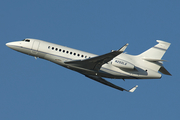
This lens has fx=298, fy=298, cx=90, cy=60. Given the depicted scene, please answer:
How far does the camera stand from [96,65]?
3141 cm

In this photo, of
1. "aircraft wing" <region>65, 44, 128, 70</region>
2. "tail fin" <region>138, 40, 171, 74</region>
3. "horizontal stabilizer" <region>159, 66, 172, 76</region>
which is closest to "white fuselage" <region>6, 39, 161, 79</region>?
"tail fin" <region>138, 40, 171, 74</region>

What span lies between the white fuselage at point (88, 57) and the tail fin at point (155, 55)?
1.54 feet

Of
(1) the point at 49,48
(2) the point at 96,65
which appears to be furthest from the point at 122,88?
(1) the point at 49,48

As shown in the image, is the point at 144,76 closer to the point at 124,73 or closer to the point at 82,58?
the point at 124,73

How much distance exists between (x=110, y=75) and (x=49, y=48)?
24.0 ft

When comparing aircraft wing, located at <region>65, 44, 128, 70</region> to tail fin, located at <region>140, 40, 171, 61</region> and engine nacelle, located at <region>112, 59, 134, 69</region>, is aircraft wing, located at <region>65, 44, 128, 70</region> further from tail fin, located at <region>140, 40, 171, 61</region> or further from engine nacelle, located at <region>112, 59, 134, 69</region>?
tail fin, located at <region>140, 40, 171, 61</region>

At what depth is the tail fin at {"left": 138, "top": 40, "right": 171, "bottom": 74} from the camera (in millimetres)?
33000

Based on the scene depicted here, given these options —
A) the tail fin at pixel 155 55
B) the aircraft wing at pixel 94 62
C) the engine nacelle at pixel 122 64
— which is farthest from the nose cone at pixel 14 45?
the tail fin at pixel 155 55

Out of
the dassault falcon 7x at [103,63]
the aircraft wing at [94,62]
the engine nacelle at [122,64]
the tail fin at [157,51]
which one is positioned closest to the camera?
the aircraft wing at [94,62]

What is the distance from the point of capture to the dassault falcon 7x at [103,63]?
31891 millimetres

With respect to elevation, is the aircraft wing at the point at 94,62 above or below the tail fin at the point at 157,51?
below

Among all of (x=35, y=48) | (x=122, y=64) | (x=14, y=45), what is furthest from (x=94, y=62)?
(x=14, y=45)

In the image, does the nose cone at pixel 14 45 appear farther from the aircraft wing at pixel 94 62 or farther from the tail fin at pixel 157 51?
the tail fin at pixel 157 51

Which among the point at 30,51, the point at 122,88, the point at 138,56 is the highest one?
the point at 138,56
